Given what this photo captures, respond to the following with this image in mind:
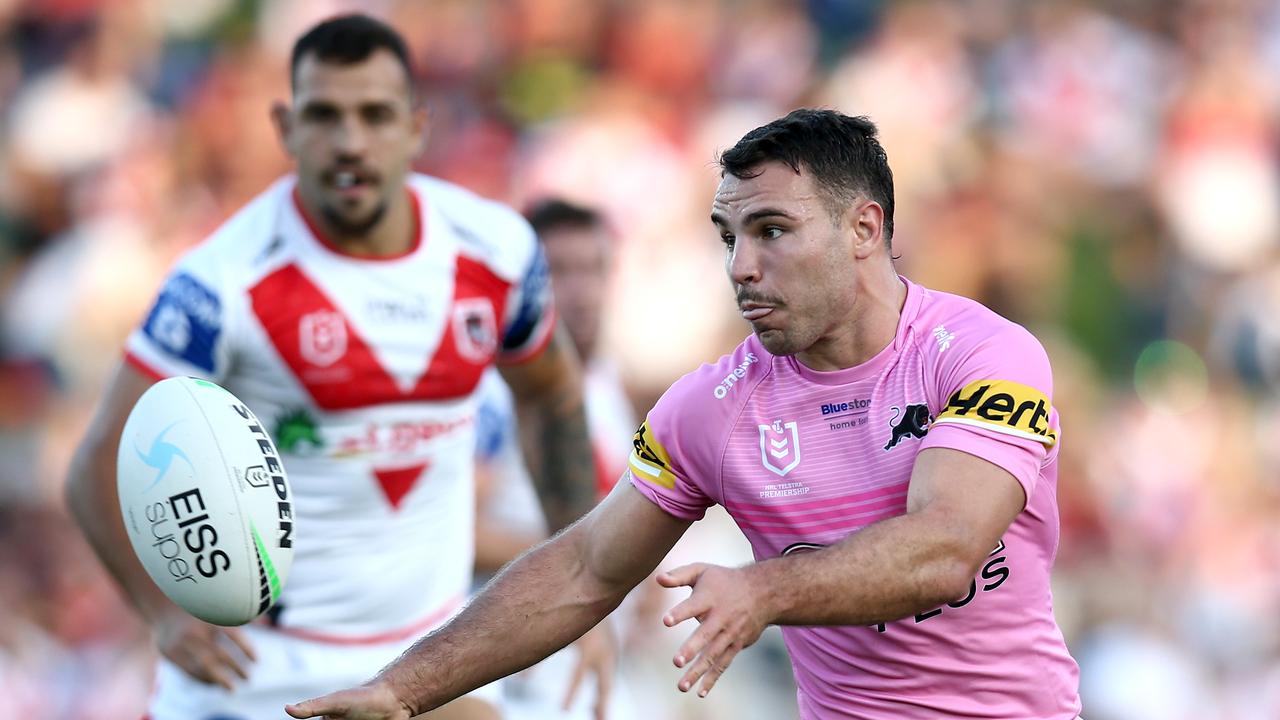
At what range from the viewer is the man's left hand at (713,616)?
3455 millimetres

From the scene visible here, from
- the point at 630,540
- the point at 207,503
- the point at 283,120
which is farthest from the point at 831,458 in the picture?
the point at 283,120

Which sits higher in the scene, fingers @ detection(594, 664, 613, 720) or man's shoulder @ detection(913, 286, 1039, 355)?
man's shoulder @ detection(913, 286, 1039, 355)

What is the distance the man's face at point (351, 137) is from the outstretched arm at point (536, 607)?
178 centimetres

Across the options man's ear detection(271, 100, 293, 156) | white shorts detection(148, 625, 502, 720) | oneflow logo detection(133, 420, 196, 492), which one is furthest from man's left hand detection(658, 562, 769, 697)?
man's ear detection(271, 100, 293, 156)

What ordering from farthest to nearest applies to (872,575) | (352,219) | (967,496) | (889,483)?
(352,219) → (889,483) → (967,496) → (872,575)

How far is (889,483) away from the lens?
4219 millimetres

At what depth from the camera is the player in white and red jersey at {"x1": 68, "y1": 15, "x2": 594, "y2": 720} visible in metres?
5.64

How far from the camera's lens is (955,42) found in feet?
41.4

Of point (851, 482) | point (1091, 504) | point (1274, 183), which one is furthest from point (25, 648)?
point (1274, 183)

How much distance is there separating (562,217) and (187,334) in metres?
2.83

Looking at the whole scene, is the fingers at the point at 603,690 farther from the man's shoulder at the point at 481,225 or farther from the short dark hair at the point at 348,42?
the short dark hair at the point at 348,42

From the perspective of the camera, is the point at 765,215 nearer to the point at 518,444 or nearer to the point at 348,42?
the point at 348,42

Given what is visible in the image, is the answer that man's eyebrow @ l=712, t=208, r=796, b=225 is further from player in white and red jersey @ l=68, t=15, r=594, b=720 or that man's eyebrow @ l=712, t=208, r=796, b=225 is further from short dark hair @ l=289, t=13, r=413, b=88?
short dark hair @ l=289, t=13, r=413, b=88

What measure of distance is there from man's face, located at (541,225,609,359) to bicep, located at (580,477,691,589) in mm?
3585
